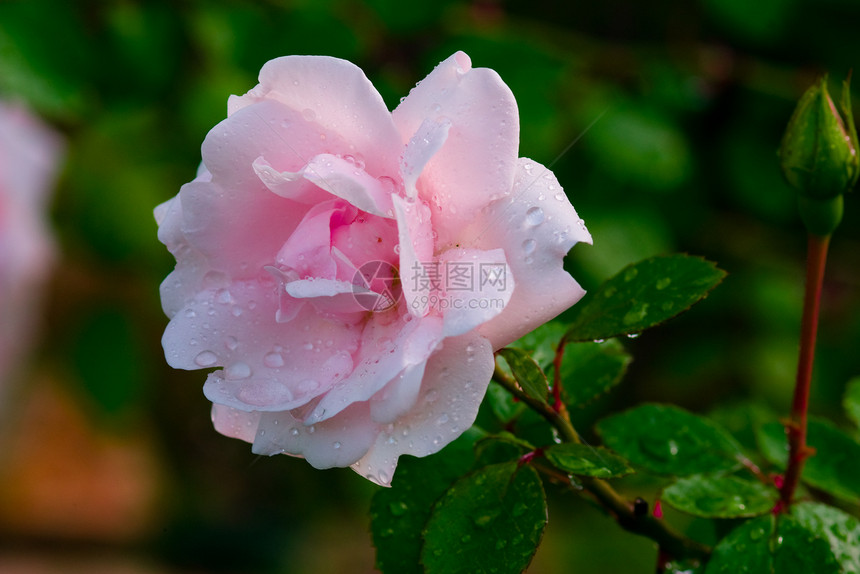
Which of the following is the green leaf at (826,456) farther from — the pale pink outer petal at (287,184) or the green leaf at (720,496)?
the pale pink outer petal at (287,184)

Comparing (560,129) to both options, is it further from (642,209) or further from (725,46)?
(725,46)

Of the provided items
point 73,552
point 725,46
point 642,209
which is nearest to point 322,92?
point 642,209

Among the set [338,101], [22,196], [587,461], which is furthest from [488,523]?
[22,196]

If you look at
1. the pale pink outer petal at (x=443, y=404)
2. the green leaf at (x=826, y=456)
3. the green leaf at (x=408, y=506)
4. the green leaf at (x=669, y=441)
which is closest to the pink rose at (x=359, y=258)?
the pale pink outer petal at (x=443, y=404)

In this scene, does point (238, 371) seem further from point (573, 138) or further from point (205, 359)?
point (573, 138)

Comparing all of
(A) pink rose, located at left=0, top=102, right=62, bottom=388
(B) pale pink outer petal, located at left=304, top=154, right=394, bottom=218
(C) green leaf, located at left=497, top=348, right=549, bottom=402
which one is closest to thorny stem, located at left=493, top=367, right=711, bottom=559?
(C) green leaf, located at left=497, top=348, right=549, bottom=402
